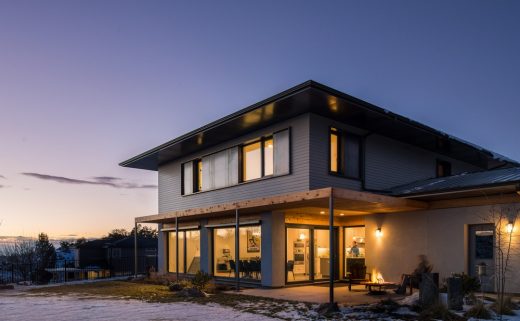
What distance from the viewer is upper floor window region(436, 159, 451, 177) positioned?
18.0m

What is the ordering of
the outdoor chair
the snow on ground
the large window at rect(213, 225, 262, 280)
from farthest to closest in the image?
1. the large window at rect(213, 225, 262, 280)
2. the outdoor chair
3. the snow on ground

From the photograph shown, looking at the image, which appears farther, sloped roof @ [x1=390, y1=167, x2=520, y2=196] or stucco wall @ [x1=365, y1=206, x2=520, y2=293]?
stucco wall @ [x1=365, y1=206, x2=520, y2=293]

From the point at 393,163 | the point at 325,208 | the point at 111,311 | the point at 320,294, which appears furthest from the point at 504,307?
the point at 111,311

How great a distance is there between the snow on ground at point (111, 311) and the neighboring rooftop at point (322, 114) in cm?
546

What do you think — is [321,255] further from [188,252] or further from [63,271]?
[63,271]

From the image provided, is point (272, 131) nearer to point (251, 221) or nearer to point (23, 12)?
point (251, 221)

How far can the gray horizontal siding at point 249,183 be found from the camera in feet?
42.5

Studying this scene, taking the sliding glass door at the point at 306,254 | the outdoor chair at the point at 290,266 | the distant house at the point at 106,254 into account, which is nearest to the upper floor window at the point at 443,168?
the sliding glass door at the point at 306,254

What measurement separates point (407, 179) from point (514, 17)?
968cm

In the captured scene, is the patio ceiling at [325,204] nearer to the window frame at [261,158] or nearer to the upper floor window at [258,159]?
the window frame at [261,158]

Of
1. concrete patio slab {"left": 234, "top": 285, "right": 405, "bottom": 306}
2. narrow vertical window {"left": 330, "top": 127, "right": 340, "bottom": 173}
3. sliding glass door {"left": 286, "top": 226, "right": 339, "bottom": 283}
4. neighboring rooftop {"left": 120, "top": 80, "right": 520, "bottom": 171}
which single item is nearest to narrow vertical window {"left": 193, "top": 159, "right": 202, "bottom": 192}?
neighboring rooftop {"left": 120, "top": 80, "right": 520, "bottom": 171}

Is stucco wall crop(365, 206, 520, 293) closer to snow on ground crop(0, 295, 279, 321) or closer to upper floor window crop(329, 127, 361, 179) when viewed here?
upper floor window crop(329, 127, 361, 179)

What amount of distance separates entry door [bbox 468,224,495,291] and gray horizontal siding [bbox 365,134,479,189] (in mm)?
3249

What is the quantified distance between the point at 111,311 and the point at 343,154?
7.82m
